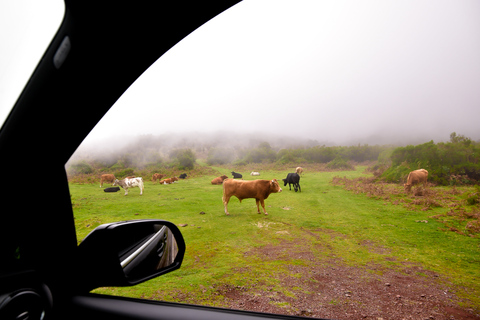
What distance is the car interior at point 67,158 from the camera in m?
0.51

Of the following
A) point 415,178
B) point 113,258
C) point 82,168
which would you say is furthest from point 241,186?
point 113,258

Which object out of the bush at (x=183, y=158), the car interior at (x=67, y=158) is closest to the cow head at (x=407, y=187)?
the car interior at (x=67, y=158)

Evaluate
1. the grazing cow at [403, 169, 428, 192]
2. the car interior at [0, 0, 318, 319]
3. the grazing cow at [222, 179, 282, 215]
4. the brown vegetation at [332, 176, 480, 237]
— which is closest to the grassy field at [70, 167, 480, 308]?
the brown vegetation at [332, 176, 480, 237]

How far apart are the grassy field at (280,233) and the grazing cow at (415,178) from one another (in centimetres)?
16

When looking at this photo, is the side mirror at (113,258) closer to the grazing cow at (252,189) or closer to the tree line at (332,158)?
the tree line at (332,158)

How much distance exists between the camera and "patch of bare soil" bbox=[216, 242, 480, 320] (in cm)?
123

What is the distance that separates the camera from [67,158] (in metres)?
0.73

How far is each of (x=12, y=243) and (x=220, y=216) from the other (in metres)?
2.84

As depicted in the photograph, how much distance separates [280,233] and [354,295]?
1.19 meters

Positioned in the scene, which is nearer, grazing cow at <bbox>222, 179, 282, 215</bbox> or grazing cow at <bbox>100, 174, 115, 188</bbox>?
grazing cow at <bbox>100, 174, 115, 188</bbox>

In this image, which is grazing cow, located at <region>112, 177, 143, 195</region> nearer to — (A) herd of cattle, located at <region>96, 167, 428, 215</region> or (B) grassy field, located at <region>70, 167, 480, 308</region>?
(A) herd of cattle, located at <region>96, 167, 428, 215</region>

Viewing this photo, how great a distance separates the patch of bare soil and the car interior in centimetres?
81

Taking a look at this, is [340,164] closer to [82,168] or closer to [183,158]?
[183,158]

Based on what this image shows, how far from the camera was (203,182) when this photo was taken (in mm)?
4441
